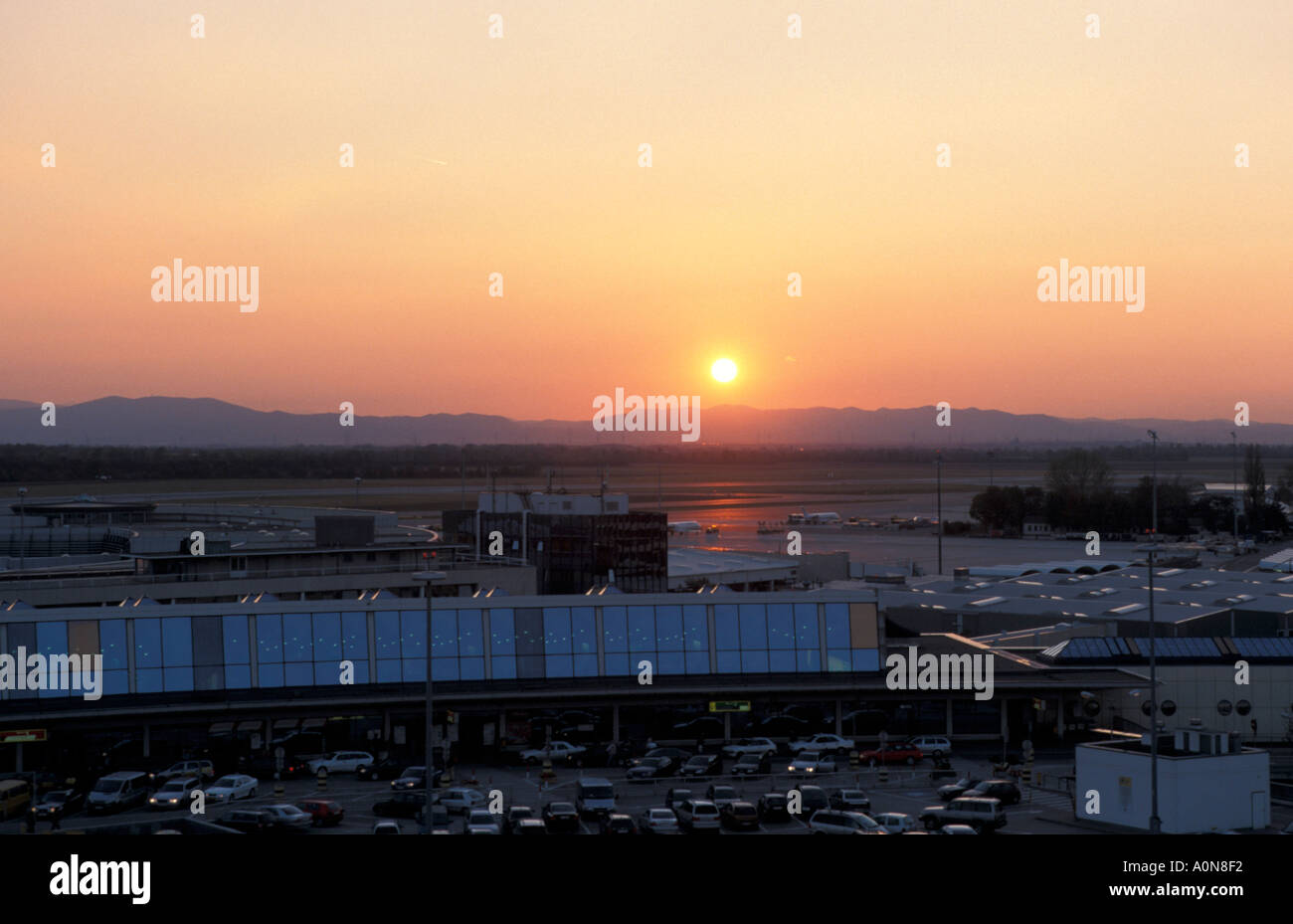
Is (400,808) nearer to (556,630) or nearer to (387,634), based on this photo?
(387,634)

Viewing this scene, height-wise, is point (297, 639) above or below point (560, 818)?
above

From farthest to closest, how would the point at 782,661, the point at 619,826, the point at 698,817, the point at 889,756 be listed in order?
1. the point at 782,661
2. the point at 889,756
3. the point at 698,817
4. the point at 619,826

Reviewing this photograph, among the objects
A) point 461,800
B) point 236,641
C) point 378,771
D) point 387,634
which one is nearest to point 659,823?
point 461,800

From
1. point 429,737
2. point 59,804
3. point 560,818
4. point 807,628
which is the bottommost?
point 560,818

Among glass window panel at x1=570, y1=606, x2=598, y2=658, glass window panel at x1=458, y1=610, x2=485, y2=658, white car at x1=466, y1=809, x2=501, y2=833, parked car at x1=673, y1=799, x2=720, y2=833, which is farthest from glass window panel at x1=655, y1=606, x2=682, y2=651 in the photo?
white car at x1=466, y1=809, x2=501, y2=833

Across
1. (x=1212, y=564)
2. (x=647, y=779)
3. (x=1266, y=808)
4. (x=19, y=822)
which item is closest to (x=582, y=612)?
(x=647, y=779)

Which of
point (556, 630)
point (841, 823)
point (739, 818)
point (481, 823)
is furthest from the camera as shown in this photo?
point (556, 630)

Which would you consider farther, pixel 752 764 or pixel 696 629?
pixel 696 629
